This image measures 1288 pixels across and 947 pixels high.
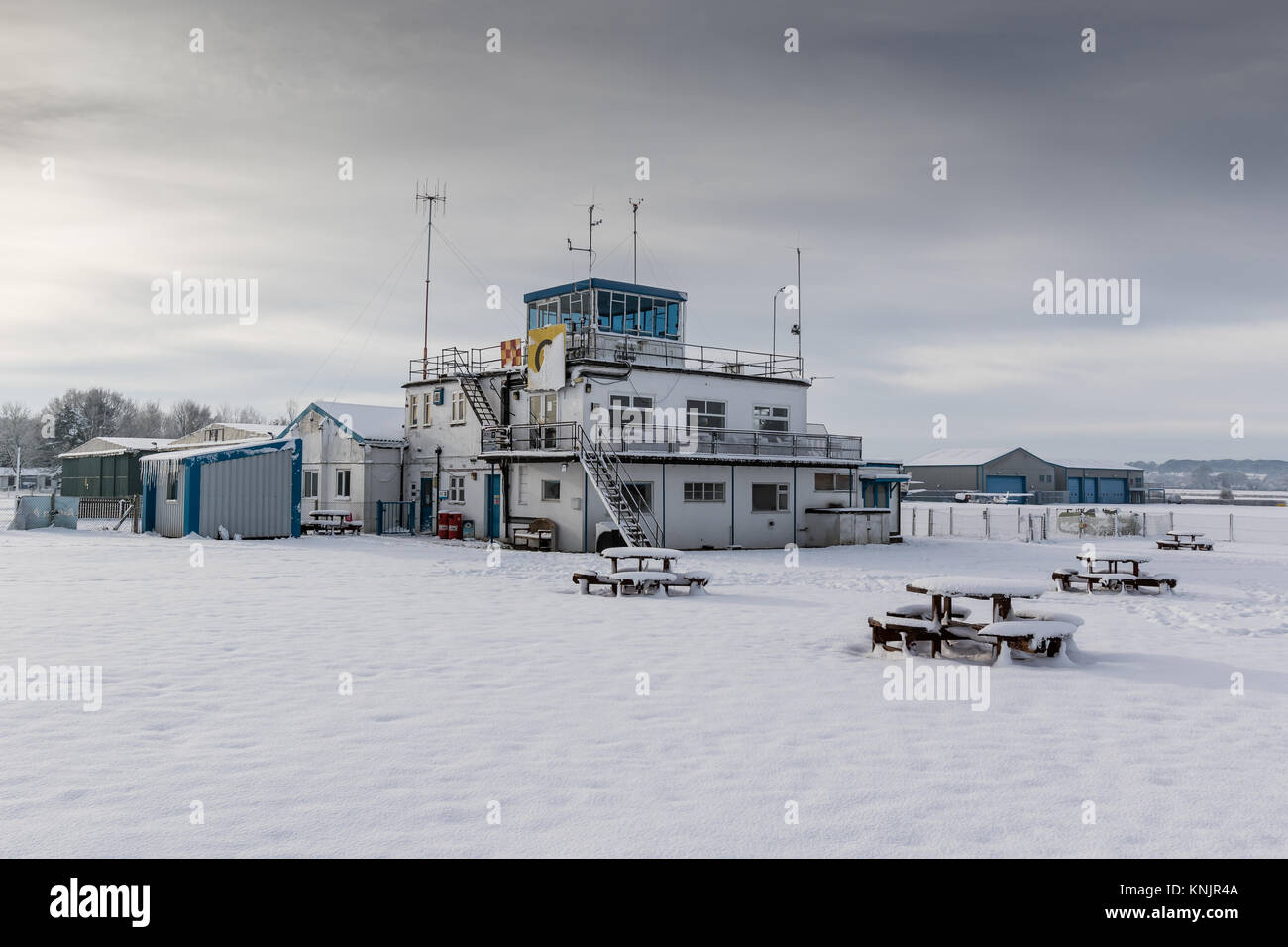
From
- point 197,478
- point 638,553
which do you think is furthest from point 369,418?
point 638,553

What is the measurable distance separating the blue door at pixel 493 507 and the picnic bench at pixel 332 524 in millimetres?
6397

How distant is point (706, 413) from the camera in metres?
36.1

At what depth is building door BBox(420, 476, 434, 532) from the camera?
135 ft

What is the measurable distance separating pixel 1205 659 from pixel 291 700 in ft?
34.0

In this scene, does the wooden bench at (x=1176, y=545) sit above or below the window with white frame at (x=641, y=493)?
below

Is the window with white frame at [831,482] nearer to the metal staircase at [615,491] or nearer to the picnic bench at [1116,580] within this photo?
the metal staircase at [615,491]

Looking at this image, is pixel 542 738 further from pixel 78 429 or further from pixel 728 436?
pixel 78 429

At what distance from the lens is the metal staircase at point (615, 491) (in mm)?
30328

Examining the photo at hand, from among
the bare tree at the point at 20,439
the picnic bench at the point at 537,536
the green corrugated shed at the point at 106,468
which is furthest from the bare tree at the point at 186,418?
the picnic bench at the point at 537,536

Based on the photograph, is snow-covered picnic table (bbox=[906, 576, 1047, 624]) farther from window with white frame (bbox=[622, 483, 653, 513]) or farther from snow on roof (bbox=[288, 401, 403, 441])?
snow on roof (bbox=[288, 401, 403, 441])

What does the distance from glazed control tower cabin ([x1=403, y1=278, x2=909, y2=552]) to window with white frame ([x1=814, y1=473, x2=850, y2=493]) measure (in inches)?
2.6

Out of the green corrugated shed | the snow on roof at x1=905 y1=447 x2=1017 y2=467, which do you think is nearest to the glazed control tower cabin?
the green corrugated shed
